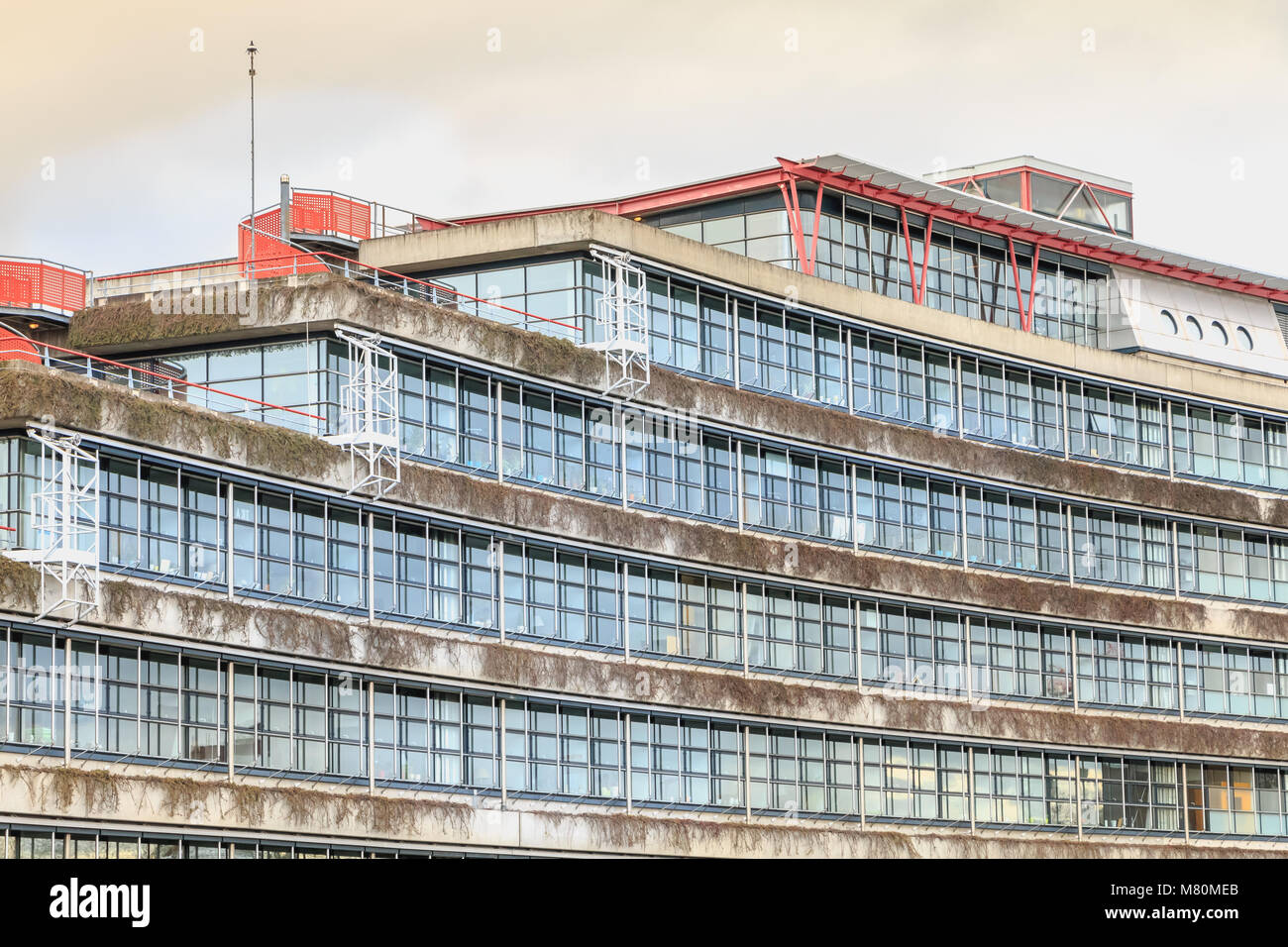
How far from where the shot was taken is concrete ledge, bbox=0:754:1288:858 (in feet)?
140

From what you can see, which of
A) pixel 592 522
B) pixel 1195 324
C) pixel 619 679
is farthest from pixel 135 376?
pixel 1195 324

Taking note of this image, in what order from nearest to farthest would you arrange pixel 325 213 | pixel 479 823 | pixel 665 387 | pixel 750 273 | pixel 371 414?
pixel 371 414
pixel 479 823
pixel 665 387
pixel 325 213
pixel 750 273

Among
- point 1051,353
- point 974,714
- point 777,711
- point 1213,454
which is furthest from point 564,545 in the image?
point 1213,454

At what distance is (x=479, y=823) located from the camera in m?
51.0

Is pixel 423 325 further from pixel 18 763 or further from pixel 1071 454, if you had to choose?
pixel 1071 454

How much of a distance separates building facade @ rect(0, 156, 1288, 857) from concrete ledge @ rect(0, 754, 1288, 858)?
0.10m

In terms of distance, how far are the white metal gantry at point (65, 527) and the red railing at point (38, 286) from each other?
12009 mm

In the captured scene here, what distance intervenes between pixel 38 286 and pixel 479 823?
56.8 feet

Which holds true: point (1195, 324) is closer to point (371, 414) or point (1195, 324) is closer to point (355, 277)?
point (355, 277)

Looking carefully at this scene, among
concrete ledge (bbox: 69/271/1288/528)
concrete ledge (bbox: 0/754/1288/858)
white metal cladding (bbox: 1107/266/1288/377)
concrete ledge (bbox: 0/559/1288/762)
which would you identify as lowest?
concrete ledge (bbox: 0/754/1288/858)

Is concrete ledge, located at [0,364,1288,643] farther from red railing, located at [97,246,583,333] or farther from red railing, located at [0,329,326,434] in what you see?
red railing, located at [97,246,583,333]

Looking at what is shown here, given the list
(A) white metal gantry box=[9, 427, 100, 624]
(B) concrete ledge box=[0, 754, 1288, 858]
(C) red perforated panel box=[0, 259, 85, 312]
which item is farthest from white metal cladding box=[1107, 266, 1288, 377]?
(A) white metal gantry box=[9, 427, 100, 624]

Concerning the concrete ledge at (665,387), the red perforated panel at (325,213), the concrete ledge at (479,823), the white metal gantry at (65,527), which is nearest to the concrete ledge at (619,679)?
the white metal gantry at (65,527)

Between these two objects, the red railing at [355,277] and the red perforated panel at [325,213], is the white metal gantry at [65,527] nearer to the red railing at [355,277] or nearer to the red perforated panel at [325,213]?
the red railing at [355,277]
